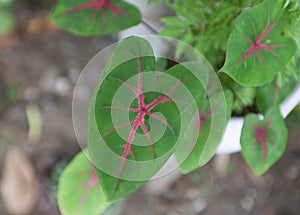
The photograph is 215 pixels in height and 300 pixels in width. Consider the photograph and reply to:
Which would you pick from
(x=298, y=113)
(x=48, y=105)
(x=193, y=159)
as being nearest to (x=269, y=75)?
(x=193, y=159)

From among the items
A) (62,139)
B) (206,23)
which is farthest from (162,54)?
(62,139)

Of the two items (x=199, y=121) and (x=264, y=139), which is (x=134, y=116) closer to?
(x=199, y=121)

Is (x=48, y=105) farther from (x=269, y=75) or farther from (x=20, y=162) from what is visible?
(x=269, y=75)

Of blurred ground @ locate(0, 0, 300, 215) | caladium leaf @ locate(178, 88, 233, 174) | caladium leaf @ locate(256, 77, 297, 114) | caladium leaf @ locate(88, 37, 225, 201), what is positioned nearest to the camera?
caladium leaf @ locate(88, 37, 225, 201)

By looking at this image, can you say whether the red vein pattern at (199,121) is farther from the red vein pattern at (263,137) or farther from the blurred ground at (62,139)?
the blurred ground at (62,139)

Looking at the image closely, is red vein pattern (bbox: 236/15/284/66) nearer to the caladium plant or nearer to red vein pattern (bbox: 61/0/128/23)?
the caladium plant

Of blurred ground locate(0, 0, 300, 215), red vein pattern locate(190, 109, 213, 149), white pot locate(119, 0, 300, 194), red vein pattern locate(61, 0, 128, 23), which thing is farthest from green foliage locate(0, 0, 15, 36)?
red vein pattern locate(190, 109, 213, 149)

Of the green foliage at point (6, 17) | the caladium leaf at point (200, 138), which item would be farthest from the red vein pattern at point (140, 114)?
the green foliage at point (6, 17)
